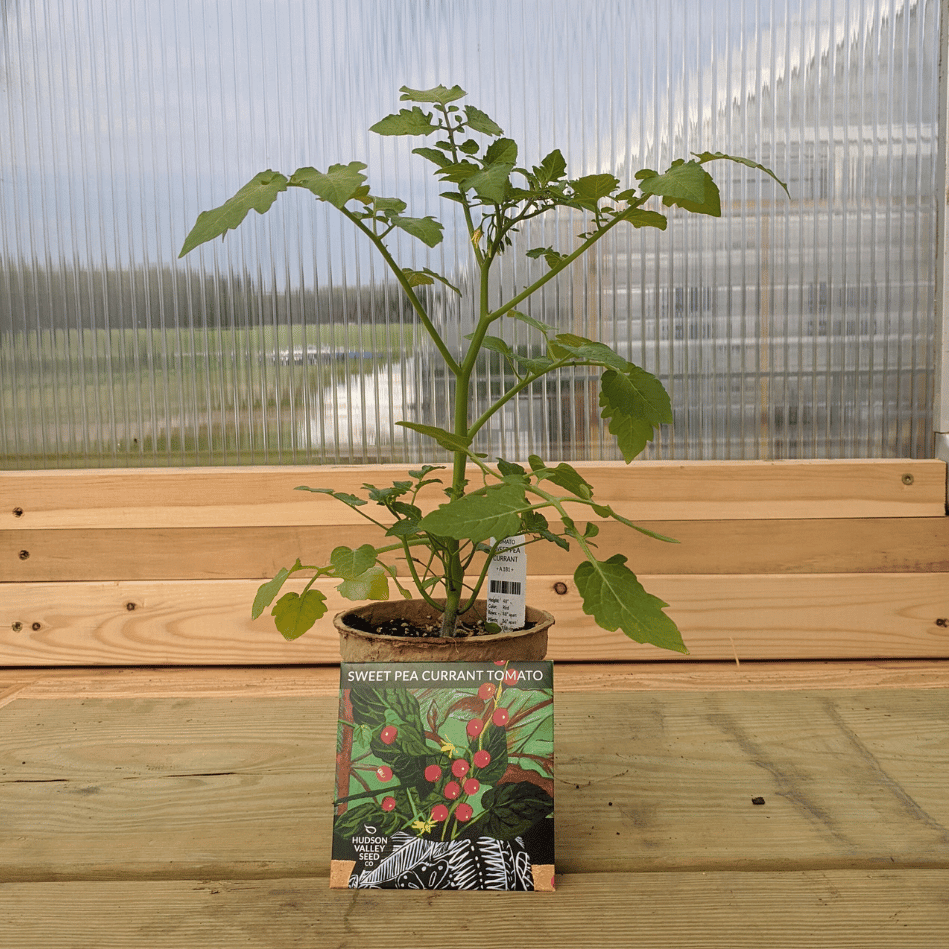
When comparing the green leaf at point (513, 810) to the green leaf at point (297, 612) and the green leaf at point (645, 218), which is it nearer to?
the green leaf at point (297, 612)

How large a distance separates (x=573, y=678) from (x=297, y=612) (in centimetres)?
49

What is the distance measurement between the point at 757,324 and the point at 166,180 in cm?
91

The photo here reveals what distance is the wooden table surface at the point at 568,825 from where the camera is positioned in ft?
1.65

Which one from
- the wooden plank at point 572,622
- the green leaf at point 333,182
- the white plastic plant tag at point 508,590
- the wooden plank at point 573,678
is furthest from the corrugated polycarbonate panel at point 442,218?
the green leaf at point 333,182

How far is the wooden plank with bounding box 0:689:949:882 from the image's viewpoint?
583 millimetres

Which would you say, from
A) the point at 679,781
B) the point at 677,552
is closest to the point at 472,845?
the point at 679,781

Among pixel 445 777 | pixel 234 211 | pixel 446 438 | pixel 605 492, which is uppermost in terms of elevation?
pixel 234 211

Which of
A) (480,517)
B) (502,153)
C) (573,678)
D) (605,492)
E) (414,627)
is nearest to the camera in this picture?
(480,517)

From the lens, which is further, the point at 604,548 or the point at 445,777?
the point at 604,548

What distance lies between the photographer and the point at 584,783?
0.70 metres

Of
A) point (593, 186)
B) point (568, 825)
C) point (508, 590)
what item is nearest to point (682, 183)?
point (593, 186)

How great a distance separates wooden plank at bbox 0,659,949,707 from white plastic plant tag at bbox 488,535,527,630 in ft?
1.10

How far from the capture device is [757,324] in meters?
1.20

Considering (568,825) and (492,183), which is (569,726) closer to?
(568,825)
